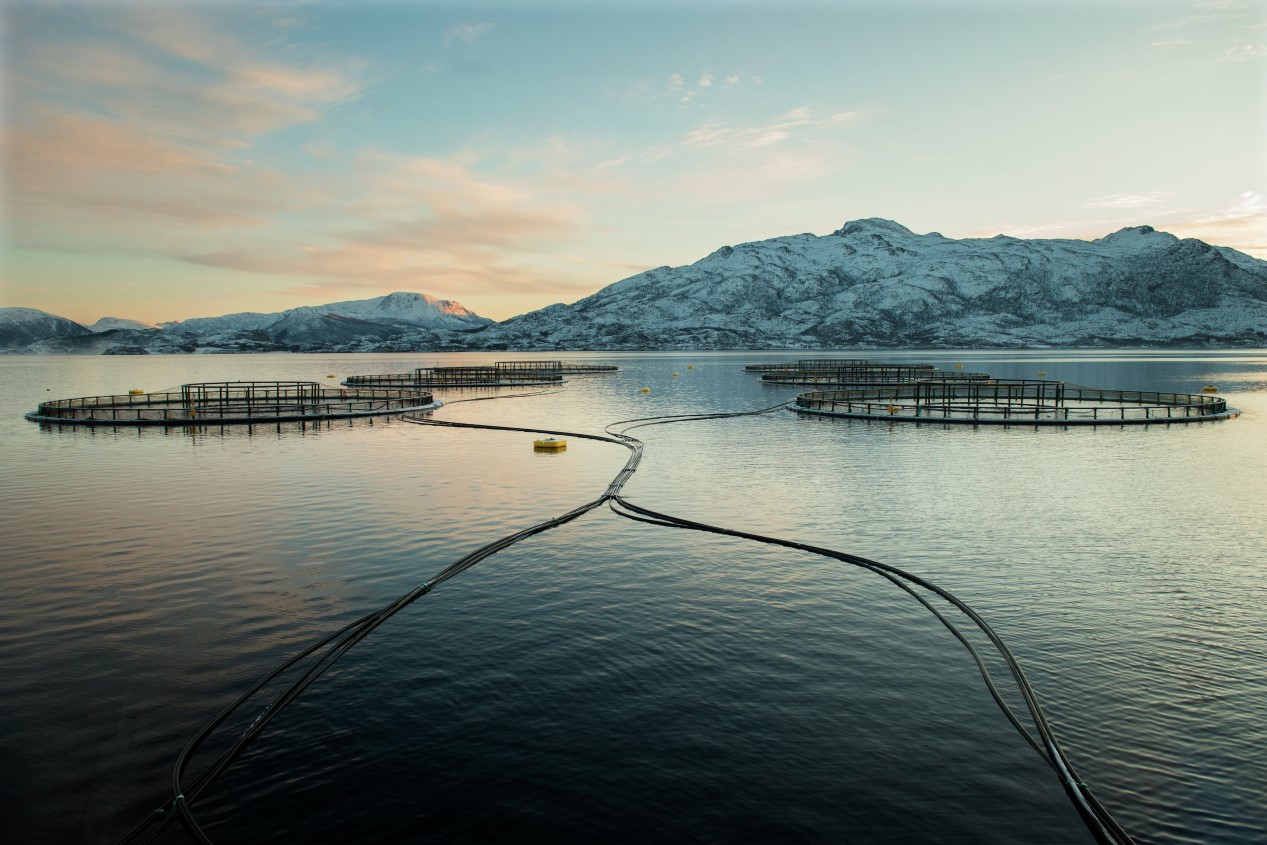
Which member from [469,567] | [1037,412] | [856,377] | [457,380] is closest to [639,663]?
[469,567]

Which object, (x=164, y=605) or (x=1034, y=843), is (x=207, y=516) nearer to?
(x=164, y=605)

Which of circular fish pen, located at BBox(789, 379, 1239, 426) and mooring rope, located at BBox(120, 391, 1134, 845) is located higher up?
circular fish pen, located at BBox(789, 379, 1239, 426)

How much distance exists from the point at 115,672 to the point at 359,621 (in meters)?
5.00

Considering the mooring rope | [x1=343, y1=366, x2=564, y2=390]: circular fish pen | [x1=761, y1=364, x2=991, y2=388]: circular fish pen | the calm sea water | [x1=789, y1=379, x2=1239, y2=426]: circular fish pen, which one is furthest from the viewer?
[x1=343, y1=366, x2=564, y2=390]: circular fish pen

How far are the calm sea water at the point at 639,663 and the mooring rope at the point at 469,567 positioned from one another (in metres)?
0.30

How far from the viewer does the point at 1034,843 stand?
35.9ft

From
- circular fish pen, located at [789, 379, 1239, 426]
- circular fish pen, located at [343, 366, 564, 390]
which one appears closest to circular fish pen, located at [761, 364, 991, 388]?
circular fish pen, located at [789, 379, 1239, 426]

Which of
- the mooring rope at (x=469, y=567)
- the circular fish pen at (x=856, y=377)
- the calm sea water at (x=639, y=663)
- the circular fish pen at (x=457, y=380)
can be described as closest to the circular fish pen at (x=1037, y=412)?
the calm sea water at (x=639, y=663)

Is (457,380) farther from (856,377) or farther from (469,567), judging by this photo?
(469,567)

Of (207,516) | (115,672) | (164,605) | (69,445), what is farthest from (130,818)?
(69,445)

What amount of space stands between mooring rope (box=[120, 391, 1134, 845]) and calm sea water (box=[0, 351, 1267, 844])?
0.30 meters

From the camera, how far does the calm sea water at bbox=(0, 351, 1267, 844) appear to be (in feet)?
38.4

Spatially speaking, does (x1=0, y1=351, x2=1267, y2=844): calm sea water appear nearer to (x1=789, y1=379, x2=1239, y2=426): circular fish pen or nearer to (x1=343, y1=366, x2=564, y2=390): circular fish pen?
(x1=789, y1=379, x2=1239, y2=426): circular fish pen

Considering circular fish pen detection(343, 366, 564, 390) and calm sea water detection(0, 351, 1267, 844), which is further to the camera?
circular fish pen detection(343, 366, 564, 390)
